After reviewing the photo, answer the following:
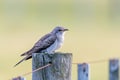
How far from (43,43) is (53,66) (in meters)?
2.15

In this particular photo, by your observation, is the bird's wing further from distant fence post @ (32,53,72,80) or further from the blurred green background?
the blurred green background

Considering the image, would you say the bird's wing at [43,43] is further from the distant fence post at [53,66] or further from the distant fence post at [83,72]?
the distant fence post at [53,66]

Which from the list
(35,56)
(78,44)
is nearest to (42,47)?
(35,56)

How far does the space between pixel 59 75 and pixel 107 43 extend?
14.9m

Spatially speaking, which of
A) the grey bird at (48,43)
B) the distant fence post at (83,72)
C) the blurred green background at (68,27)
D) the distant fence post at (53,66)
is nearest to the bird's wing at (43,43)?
the grey bird at (48,43)

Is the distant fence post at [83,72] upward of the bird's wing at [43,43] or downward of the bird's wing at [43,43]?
downward

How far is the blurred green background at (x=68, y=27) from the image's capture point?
60.7 ft

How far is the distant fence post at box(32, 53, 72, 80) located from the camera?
7637mm

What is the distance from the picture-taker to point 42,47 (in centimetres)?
968

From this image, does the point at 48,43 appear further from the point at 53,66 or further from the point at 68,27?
the point at 68,27

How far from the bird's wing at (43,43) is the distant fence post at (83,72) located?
898 millimetres

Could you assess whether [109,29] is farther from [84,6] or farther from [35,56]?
[35,56]

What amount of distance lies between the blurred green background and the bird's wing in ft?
18.3

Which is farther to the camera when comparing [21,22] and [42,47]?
[21,22]
